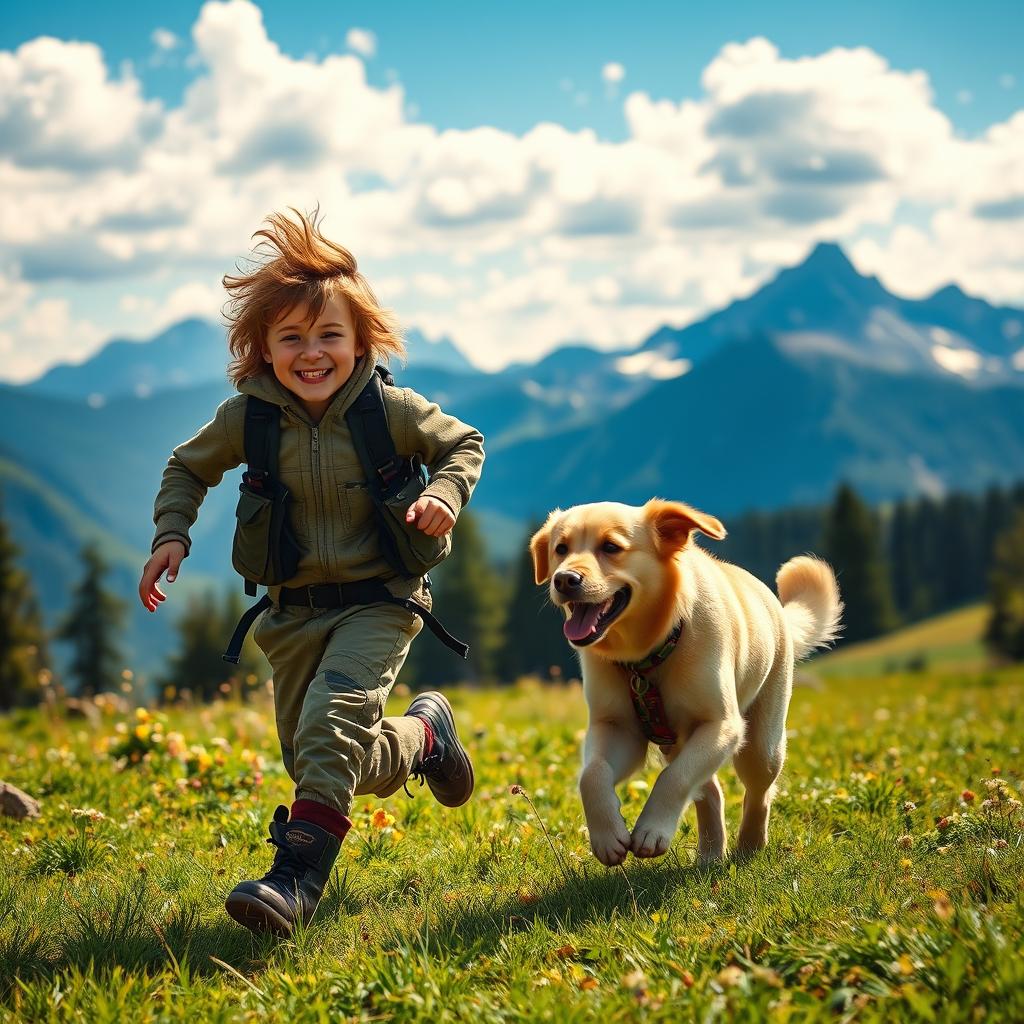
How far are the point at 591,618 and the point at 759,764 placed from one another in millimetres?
1669

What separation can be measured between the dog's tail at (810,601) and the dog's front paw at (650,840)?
253cm

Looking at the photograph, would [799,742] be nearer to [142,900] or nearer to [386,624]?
[386,624]

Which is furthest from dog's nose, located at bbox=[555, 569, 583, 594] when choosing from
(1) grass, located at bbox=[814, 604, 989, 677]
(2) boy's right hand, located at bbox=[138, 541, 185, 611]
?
(1) grass, located at bbox=[814, 604, 989, 677]

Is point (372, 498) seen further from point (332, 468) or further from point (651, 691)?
point (651, 691)

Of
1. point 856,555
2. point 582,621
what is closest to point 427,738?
point 582,621

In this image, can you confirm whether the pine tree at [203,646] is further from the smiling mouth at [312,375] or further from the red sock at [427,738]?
the smiling mouth at [312,375]

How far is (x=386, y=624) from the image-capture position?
6.13m

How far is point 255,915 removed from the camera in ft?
16.4


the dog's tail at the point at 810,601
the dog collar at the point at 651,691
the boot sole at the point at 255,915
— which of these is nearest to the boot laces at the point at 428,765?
the dog collar at the point at 651,691

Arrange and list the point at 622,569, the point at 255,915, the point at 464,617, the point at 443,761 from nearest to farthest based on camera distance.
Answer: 1. the point at 255,915
2. the point at 622,569
3. the point at 443,761
4. the point at 464,617

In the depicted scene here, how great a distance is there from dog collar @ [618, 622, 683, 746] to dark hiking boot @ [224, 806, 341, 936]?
1769 mm

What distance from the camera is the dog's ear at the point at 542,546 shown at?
6.25 metres

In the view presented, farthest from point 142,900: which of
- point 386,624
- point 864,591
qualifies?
point 864,591

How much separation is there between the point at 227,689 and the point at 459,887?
644 cm
